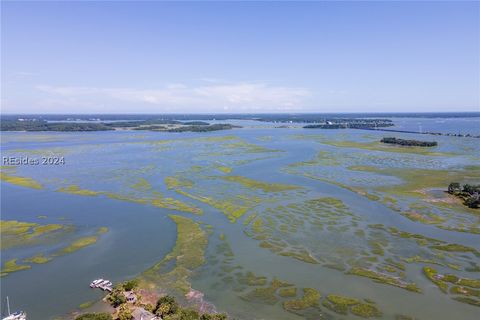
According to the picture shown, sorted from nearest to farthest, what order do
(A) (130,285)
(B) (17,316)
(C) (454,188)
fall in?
1. (B) (17,316)
2. (A) (130,285)
3. (C) (454,188)

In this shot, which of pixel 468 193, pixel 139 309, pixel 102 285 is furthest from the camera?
pixel 468 193

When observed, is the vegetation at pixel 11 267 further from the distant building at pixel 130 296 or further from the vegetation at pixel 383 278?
the vegetation at pixel 383 278

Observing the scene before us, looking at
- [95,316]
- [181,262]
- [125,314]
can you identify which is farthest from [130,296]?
[181,262]

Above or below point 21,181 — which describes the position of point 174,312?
below

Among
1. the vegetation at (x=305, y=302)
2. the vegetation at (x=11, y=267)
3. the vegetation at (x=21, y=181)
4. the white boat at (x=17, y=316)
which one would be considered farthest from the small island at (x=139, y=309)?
the vegetation at (x=21, y=181)

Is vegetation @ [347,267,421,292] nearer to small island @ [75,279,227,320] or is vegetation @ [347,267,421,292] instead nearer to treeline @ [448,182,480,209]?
small island @ [75,279,227,320]

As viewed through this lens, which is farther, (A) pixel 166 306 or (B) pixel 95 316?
(A) pixel 166 306

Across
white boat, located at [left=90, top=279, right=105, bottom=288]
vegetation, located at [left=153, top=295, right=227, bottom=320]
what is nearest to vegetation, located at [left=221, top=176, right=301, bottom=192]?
white boat, located at [left=90, top=279, right=105, bottom=288]

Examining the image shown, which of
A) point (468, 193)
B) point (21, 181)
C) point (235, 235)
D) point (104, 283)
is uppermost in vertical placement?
point (21, 181)

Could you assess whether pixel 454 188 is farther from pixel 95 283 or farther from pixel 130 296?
pixel 95 283
